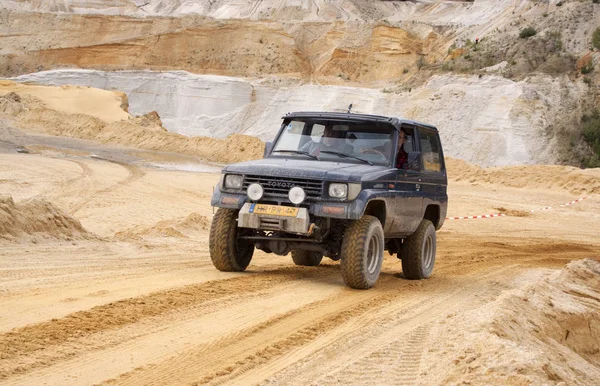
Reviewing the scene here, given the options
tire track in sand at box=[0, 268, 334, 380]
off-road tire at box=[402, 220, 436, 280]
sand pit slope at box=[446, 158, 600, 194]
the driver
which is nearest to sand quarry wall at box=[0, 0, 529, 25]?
sand pit slope at box=[446, 158, 600, 194]

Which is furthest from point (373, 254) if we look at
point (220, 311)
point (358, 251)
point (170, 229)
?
point (170, 229)

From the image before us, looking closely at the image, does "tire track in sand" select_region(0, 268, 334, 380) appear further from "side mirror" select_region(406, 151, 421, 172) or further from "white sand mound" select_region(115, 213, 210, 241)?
"white sand mound" select_region(115, 213, 210, 241)

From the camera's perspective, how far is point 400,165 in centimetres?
1118

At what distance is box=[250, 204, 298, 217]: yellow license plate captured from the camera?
994cm

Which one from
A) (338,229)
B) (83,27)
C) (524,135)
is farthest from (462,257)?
(83,27)

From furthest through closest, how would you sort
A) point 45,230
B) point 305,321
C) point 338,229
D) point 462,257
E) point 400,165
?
point 462,257
point 45,230
point 400,165
point 338,229
point 305,321

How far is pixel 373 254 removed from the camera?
34.4 ft

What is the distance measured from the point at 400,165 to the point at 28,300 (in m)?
5.00

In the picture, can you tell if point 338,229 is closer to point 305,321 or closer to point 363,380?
point 305,321

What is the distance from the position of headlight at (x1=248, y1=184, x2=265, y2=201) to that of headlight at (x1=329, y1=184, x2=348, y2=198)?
2.58 ft

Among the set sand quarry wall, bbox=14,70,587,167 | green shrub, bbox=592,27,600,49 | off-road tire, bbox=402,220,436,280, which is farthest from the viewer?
green shrub, bbox=592,27,600,49

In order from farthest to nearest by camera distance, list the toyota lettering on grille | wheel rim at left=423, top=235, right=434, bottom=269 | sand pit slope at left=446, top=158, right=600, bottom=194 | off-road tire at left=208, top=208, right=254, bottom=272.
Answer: sand pit slope at left=446, top=158, right=600, bottom=194 → wheel rim at left=423, top=235, right=434, bottom=269 → off-road tire at left=208, top=208, right=254, bottom=272 → the toyota lettering on grille

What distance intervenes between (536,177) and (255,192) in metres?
27.3

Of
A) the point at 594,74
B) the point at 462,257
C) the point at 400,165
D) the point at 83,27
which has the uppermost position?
the point at 83,27
